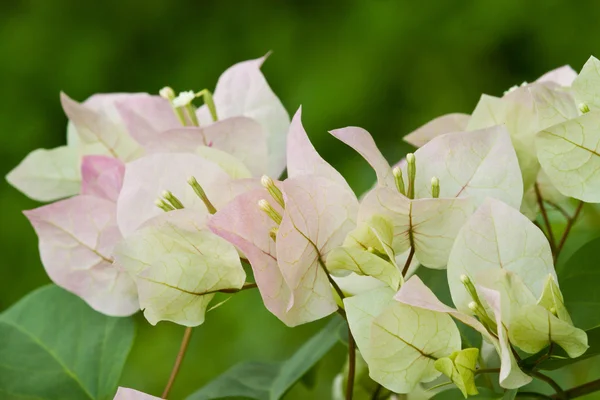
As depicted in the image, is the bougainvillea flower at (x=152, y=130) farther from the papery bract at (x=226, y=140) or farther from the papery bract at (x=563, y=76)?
the papery bract at (x=563, y=76)

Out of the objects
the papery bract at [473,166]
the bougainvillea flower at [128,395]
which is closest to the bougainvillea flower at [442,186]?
the papery bract at [473,166]

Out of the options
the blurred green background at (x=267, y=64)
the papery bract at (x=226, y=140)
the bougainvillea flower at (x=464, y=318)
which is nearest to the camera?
the bougainvillea flower at (x=464, y=318)

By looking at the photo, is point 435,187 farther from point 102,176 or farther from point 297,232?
point 102,176

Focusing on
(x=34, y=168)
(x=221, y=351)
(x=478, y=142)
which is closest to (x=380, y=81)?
(x=221, y=351)

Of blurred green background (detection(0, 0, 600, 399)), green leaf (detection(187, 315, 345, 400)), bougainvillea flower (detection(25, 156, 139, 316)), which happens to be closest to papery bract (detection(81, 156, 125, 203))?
bougainvillea flower (detection(25, 156, 139, 316))

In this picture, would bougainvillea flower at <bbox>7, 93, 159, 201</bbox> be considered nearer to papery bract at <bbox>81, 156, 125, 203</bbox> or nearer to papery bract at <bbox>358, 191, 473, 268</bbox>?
papery bract at <bbox>81, 156, 125, 203</bbox>

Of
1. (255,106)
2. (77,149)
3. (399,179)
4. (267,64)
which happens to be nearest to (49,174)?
(77,149)
